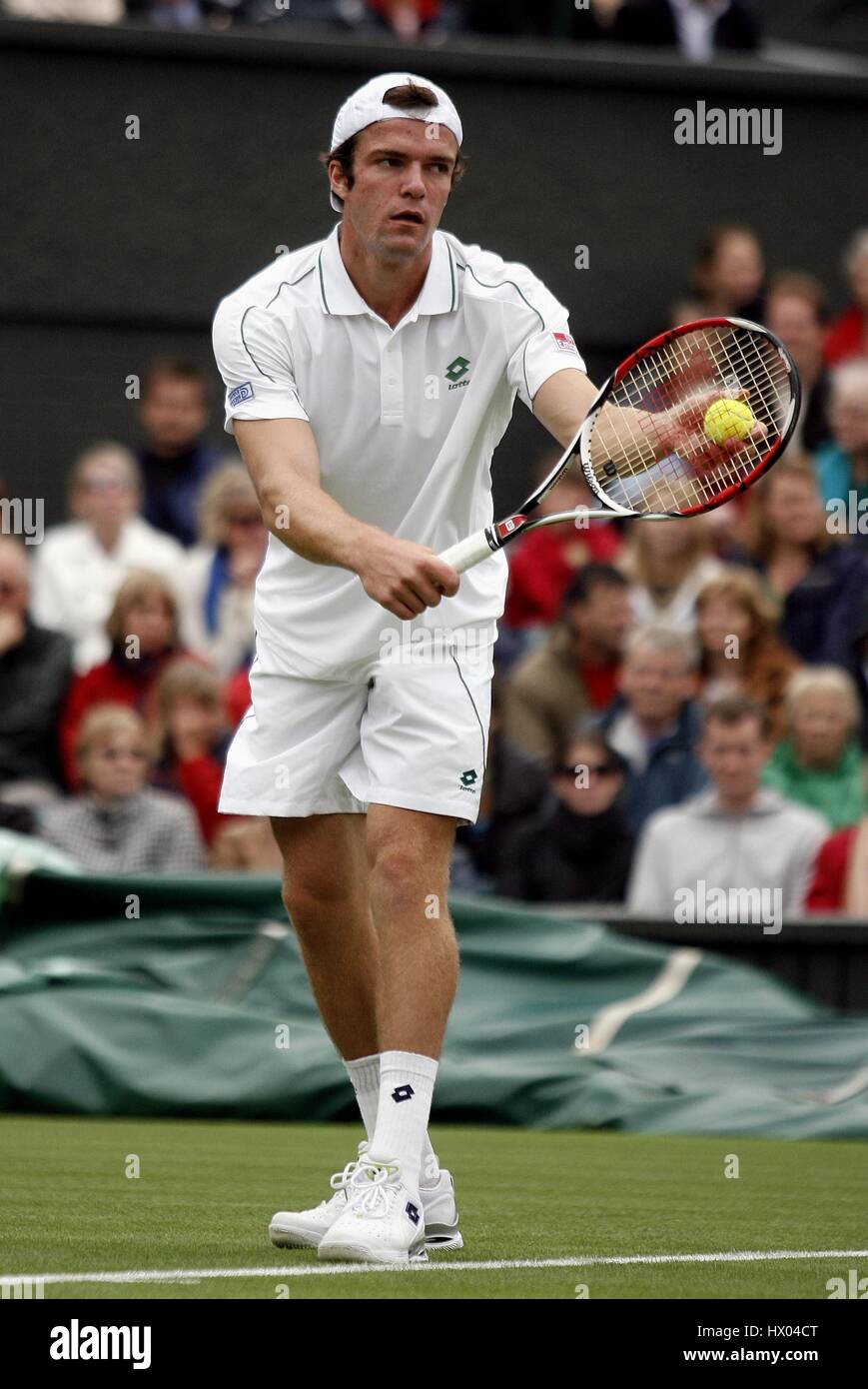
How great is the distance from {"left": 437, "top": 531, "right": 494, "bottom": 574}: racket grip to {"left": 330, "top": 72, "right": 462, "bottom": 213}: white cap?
2.43 ft

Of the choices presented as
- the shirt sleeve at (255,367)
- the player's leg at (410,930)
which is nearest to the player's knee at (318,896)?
the player's leg at (410,930)

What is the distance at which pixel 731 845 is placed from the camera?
9570 millimetres

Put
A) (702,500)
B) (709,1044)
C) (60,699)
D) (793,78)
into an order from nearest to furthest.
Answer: (702,500), (709,1044), (60,699), (793,78)

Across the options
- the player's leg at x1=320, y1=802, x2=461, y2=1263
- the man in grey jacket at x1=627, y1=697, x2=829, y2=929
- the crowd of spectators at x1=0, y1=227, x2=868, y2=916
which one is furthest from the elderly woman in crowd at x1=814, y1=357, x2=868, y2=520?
the player's leg at x1=320, y1=802, x2=461, y2=1263

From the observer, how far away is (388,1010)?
4766 mm

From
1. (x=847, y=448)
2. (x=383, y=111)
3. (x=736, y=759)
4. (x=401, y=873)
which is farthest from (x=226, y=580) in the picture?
(x=401, y=873)

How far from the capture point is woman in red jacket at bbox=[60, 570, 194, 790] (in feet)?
33.7

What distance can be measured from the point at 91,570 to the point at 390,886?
6386 mm

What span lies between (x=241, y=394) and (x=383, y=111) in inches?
24.5

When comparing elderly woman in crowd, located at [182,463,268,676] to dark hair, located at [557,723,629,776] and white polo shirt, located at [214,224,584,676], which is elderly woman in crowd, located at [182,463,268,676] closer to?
dark hair, located at [557,723,629,776]

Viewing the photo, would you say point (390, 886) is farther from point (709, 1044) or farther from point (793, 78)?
point (793, 78)

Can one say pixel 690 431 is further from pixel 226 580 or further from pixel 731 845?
pixel 226 580

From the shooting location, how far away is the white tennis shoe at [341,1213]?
477 cm

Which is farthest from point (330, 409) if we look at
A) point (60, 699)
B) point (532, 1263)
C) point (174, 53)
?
point (174, 53)
